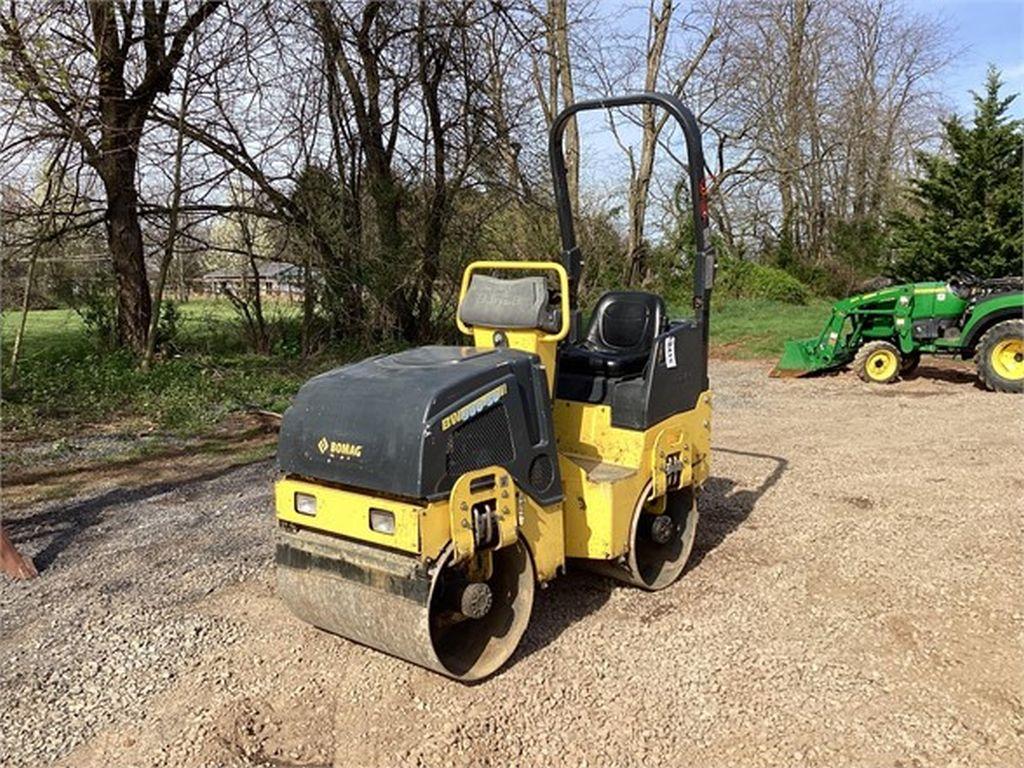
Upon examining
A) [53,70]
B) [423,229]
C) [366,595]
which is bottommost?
[366,595]

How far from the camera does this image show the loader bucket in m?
11.6

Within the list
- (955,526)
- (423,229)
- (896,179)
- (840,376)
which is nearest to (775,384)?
(840,376)

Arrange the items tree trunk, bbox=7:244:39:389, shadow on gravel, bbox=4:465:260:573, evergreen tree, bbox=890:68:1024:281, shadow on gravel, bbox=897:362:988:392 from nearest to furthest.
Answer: shadow on gravel, bbox=4:465:260:573, tree trunk, bbox=7:244:39:389, shadow on gravel, bbox=897:362:988:392, evergreen tree, bbox=890:68:1024:281

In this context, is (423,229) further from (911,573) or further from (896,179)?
(896,179)

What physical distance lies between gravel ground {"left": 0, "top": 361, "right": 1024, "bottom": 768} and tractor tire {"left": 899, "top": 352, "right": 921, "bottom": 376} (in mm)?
6157

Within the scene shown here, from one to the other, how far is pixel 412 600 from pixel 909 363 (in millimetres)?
10202

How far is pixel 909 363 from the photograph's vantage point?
11289 millimetres

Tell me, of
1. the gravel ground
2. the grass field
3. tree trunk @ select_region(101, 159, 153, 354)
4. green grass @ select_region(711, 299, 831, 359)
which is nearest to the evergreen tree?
green grass @ select_region(711, 299, 831, 359)

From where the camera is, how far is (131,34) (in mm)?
9422

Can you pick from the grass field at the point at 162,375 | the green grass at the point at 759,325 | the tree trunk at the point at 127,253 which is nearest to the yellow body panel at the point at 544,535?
the grass field at the point at 162,375

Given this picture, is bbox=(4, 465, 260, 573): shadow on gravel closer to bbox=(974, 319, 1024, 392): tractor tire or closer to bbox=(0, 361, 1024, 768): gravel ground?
bbox=(0, 361, 1024, 768): gravel ground

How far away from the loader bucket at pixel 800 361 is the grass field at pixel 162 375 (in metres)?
2.23

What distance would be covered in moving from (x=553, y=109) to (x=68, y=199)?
11.7m

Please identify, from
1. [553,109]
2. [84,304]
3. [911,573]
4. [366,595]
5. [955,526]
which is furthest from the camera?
[553,109]
